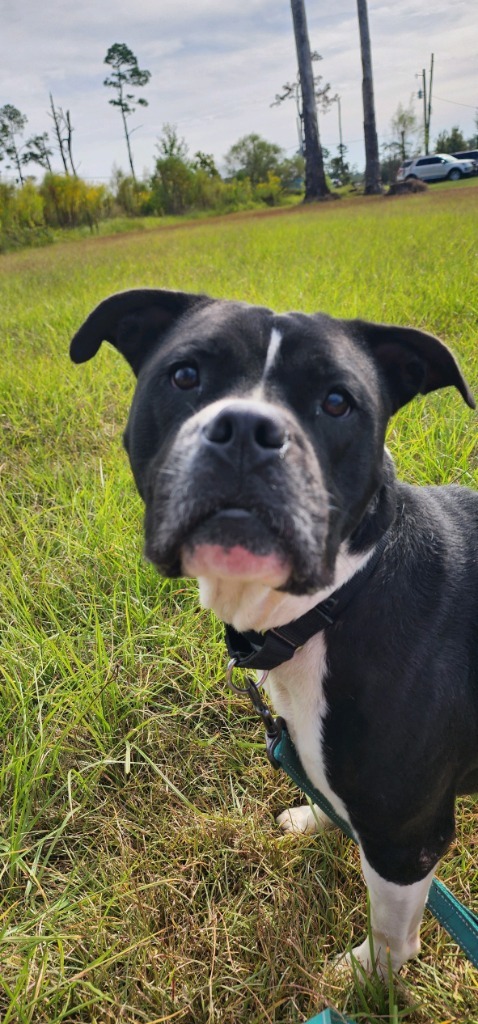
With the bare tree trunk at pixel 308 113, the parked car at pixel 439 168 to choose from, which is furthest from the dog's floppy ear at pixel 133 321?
the parked car at pixel 439 168

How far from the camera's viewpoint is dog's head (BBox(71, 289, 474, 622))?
47.8 inches

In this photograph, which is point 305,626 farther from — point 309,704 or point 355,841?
point 355,841

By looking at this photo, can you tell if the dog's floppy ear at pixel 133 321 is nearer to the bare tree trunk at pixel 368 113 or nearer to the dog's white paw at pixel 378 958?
the dog's white paw at pixel 378 958

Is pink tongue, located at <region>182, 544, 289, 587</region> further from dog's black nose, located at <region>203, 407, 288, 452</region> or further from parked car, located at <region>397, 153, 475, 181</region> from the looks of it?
parked car, located at <region>397, 153, 475, 181</region>

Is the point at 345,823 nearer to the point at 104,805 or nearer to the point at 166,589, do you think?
the point at 104,805

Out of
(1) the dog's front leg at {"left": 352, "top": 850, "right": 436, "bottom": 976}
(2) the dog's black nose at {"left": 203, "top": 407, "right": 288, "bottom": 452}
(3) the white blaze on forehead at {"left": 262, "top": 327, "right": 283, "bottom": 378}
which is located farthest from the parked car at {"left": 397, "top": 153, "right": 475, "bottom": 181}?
(1) the dog's front leg at {"left": 352, "top": 850, "right": 436, "bottom": 976}

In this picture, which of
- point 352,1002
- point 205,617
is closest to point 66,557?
point 205,617

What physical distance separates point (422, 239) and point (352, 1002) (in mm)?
10046

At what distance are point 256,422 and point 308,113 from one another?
85.2ft

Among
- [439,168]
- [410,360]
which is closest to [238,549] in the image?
[410,360]

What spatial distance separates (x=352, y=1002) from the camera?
5.19 ft

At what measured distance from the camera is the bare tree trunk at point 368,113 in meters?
23.2

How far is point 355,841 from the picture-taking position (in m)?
1.63

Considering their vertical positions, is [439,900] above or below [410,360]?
below
